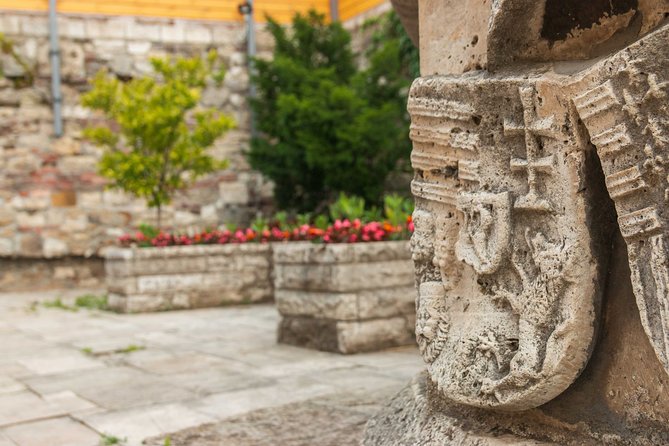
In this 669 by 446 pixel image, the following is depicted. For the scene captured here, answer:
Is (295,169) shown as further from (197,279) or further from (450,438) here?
(450,438)

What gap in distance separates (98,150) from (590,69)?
9656mm

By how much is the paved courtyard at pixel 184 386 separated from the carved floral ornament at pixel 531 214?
0.98 meters

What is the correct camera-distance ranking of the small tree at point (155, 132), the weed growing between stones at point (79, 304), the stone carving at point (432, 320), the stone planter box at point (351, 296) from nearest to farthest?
the stone carving at point (432, 320) < the stone planter box at point (351, 296) < the weed growing between stones at point (79, 304) < the small tree at point (155, 132)

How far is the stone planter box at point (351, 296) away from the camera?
16.1 ft

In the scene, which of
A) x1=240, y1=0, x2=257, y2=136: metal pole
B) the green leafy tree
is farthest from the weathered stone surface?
x1=240, y1=0, x2=257, y2=136: metal pole

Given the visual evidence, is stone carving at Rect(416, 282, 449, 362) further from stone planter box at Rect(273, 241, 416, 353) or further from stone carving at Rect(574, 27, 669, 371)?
stone planter box at Rect(273, 241, 416, 353)

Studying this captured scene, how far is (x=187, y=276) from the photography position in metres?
7.79

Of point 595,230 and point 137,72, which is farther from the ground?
point 137,72

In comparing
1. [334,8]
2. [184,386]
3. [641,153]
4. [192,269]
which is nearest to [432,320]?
[641,153]

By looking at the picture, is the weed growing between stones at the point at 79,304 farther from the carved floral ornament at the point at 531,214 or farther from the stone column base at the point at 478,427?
the carved floral ornament at the point at 531,214

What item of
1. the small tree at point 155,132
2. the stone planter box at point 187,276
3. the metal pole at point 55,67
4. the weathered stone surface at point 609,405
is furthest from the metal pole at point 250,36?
the weathered stone surface at point 609,405

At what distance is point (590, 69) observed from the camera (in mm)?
1756

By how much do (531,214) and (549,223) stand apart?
62mm

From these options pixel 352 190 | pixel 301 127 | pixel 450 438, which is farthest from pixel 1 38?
pixel 450 438
